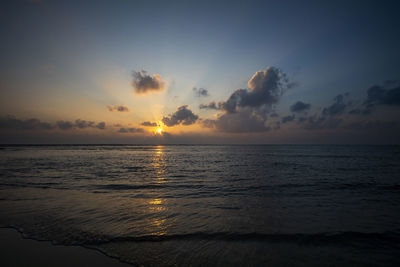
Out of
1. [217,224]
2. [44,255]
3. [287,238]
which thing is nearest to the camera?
[44,255]

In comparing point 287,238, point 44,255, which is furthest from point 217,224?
point 44,255

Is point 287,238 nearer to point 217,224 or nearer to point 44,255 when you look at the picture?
point 217,224

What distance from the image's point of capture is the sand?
4652mm

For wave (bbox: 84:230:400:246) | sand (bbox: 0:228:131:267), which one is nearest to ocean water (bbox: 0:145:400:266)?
wave (bbox: 84:230:400:246)

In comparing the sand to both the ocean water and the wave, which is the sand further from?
the wave

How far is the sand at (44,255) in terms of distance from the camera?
4652 mm

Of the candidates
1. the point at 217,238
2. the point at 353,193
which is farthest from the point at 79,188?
the point at 353,193

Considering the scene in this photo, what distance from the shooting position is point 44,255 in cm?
504

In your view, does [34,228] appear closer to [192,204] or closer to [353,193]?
[192,204]

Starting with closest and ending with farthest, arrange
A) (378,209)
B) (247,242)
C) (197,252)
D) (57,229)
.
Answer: (197,252) → (247,242) → (57,229) → (378,209)

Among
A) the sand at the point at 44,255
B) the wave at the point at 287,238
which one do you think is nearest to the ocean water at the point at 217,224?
the wave at the point at 287,238

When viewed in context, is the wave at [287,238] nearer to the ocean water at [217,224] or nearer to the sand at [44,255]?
the ocean water at [217,224]

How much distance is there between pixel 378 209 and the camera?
30.6 ft

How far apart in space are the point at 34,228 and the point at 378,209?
1549 cm
